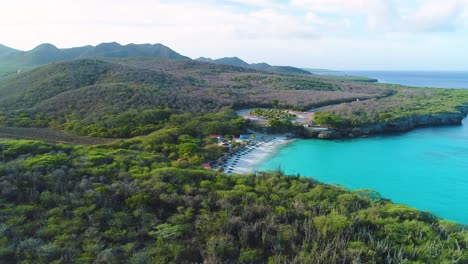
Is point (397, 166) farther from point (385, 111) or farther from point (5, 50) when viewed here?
point (5, 50)

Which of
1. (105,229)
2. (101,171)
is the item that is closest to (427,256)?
(105,229)

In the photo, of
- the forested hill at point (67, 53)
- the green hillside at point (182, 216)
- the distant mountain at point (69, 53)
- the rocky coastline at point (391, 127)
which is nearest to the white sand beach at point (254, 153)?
the green hillside at point (182, 216)

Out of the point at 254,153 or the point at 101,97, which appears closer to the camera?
the point at 254,153

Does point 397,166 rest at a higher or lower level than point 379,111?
A: lower

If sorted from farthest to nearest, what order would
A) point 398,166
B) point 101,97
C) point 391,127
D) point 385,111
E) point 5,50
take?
point 5,50 → point 385,111 → point 391,127 → point 101,97 → point 398,166

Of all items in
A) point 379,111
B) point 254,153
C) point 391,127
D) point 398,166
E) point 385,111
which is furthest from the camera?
point 385,111

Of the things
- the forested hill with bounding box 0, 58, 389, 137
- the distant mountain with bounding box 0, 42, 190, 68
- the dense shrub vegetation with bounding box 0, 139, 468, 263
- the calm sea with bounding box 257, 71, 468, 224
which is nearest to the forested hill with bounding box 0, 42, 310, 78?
the distant mountain with bounding box 0, 42, 190, 68

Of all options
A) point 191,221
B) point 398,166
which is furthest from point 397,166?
point 191,221
